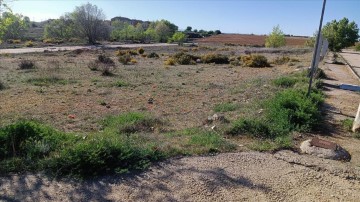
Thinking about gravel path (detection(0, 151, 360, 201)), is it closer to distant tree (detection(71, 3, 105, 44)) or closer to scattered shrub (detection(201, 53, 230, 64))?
scattered shrub (detection(201, 53, 230, 64))

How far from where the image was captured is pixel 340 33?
3888 cm

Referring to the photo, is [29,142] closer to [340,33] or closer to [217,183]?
[217,183]

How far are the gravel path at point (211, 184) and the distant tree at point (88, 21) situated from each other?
5711 cm

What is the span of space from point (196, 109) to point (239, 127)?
3.35m

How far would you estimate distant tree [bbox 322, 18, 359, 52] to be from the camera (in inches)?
1471

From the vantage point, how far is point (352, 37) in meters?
39.9

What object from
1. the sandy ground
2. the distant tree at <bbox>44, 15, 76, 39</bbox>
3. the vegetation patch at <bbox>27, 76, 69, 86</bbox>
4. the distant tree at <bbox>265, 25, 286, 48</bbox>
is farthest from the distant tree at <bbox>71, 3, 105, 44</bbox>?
the sandy ground

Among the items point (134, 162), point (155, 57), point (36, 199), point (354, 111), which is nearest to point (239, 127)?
point (134, 162)

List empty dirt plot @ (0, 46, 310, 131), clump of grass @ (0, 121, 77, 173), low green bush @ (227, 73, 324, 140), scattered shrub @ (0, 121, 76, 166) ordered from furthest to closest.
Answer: empty dirt plot @ (0, 46, 310, 131), low green bush @ (227, 73, 324, 140), scattered shrub @ (0, 121, 76, 166), clump of grass @ (0, 121, 77, 173)

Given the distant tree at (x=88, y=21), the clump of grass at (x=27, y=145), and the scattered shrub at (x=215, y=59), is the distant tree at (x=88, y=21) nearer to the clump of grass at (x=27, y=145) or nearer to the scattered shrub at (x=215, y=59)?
the scattered shrub at (x=215, y=59)

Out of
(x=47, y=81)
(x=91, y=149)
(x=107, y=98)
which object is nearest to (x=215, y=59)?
(x=47, y=81)

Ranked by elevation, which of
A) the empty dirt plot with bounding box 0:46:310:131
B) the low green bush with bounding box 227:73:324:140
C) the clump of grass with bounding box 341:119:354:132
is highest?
the low green bush with bounding box 227:73:324:140

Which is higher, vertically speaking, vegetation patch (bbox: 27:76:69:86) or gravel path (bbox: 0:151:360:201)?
gravel path (bbox: 0:151:360:201)

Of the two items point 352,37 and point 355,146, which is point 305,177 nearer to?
point 355,146
